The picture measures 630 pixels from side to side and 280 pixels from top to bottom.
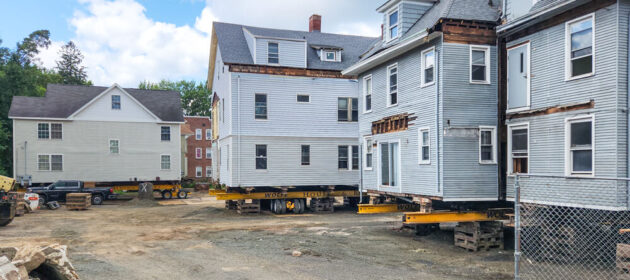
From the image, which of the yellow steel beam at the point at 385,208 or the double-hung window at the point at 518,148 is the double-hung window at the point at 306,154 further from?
the double-hung window at the point at 518,148

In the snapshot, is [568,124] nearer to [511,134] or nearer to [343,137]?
[511,134]

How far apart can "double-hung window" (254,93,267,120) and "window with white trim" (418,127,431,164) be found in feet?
41.2

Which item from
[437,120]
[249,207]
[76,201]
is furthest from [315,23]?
[437,120]

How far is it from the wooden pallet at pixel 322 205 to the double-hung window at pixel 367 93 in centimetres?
864

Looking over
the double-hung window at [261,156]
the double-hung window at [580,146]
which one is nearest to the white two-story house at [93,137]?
the double-hung window at [261,156]

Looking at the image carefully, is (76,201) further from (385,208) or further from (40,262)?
(40,262)

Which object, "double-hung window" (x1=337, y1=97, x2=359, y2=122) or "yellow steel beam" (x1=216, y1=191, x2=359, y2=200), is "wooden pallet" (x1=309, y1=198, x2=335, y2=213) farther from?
"double-hung window" (x1=337, y1=97, x2=359, y2=122)

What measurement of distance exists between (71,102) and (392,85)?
28.7 metres

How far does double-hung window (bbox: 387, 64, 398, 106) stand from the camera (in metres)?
18.8

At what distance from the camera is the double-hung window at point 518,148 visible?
1497 centimetres

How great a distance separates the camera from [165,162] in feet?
126

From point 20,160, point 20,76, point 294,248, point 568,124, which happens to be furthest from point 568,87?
point 20,76

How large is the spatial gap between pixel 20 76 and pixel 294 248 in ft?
134

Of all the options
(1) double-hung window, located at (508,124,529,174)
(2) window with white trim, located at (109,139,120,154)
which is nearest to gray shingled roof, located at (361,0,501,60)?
(1) double-hung window, located at (508,124,529,174)
